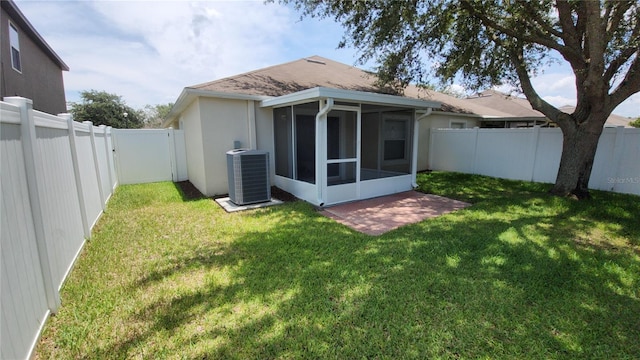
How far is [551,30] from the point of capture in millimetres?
6246

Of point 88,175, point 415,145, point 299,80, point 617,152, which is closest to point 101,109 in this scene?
point 299,80

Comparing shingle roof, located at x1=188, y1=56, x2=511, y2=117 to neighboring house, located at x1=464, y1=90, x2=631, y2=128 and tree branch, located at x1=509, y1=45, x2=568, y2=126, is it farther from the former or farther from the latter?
tree branch, located at x1=509, y1=45, x2=568, y2=126

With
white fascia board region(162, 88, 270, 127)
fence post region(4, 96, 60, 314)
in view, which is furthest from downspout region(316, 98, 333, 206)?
fence post region(4, 96, 60, 314)

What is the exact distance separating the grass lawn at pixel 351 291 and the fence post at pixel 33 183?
17.8 inches

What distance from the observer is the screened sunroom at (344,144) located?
6453mm

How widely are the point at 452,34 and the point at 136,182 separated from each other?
38.2 ft

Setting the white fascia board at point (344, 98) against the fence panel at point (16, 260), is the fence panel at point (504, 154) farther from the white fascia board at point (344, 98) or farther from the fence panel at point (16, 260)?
the fence panel at point (16, 260)

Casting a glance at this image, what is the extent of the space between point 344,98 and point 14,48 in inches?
498

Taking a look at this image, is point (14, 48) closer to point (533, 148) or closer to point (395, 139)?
point (395, 139)

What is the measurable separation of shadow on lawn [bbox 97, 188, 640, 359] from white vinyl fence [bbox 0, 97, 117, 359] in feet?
2.36

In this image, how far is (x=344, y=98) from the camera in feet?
19.7

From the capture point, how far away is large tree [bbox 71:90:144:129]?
28656 mm

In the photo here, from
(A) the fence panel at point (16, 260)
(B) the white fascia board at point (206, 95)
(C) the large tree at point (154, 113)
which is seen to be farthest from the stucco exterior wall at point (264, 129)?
(C) the large tree at point (154, 113)

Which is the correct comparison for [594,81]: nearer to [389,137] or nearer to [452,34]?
[452,34]
